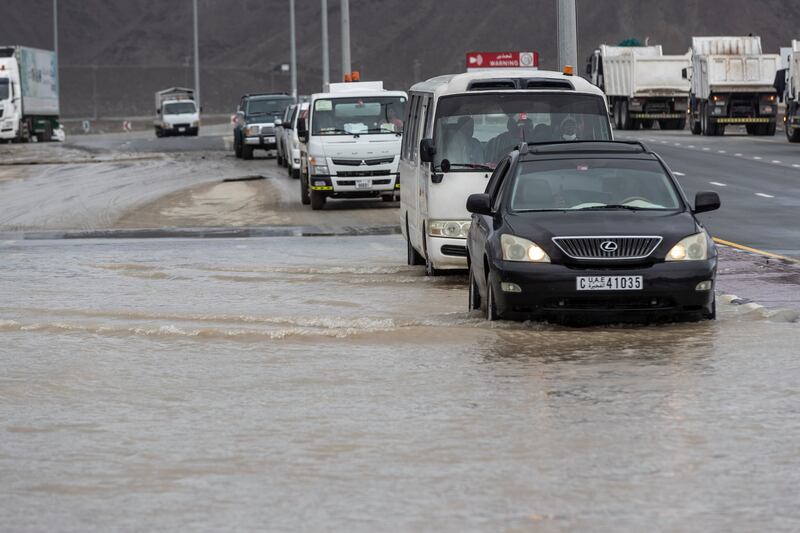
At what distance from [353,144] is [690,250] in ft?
55.5

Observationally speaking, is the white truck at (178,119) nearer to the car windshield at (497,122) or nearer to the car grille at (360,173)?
the car grille at (360,173)

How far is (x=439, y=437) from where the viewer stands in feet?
27.8

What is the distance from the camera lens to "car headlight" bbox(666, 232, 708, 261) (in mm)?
12398

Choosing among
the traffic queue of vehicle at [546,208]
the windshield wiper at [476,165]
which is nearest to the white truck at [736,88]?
the traffic queue of vehicle at [546,208]

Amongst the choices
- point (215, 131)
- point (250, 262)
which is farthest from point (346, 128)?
point (215, 131)

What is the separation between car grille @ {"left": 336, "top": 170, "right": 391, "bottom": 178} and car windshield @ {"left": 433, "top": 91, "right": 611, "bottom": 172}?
38.6 ft

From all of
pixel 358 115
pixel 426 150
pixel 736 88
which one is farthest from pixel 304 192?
pixel 736 88

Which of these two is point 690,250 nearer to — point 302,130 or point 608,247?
point 608,247

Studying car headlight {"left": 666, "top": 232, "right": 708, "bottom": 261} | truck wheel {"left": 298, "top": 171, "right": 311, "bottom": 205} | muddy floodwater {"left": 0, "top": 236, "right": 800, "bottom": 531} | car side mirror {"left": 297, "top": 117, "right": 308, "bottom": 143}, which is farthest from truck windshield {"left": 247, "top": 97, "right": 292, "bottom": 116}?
car headlight {"left": 666, "top": 232, "right": 708, "bottom": 261}

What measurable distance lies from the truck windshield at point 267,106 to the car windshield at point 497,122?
3593 cm

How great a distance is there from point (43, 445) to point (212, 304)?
6.53 m

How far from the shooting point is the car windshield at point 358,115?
29.4m

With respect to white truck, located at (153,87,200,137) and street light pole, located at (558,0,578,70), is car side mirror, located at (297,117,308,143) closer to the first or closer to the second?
street light pole, located at (558,0,578,70)

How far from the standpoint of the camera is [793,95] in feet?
170
